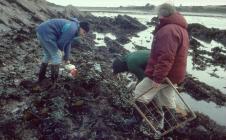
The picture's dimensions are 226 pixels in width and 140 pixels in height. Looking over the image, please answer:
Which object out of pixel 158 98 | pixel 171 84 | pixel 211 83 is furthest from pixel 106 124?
pixel 211 83

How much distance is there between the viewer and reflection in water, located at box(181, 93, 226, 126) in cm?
1060

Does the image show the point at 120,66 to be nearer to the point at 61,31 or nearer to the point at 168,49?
the point at 168,49

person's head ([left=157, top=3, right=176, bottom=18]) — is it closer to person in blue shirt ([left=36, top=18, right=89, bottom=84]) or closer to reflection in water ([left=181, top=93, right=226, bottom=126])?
person in blue shirt ([left=36, top=18, right=89, bottom=84])

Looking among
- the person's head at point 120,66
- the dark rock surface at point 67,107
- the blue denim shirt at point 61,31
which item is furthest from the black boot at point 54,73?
the person's head at point 120,66

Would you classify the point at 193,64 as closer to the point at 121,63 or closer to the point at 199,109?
the point at 199,109

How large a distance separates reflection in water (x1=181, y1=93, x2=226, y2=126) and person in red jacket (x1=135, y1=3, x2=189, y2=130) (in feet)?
12.1

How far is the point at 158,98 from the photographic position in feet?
25.3

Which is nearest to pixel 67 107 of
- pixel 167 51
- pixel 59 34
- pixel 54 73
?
pixel 54 73

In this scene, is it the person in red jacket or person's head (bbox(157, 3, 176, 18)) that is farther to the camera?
person's head (bbox(157, 3, 176, 18))

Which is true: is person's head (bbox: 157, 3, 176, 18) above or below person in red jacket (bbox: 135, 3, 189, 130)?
above

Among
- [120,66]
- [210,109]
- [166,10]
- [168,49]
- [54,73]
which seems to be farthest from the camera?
[210,109]

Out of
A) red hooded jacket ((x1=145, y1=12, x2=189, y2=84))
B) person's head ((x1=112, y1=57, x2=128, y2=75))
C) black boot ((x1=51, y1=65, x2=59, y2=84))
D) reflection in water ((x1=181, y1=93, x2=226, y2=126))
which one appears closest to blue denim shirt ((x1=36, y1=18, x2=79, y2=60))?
black boot ((x1=51, y1=65, x2=59, y2=84))

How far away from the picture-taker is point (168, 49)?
662 centimetres

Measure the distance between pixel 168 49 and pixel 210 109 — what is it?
5372 mm
